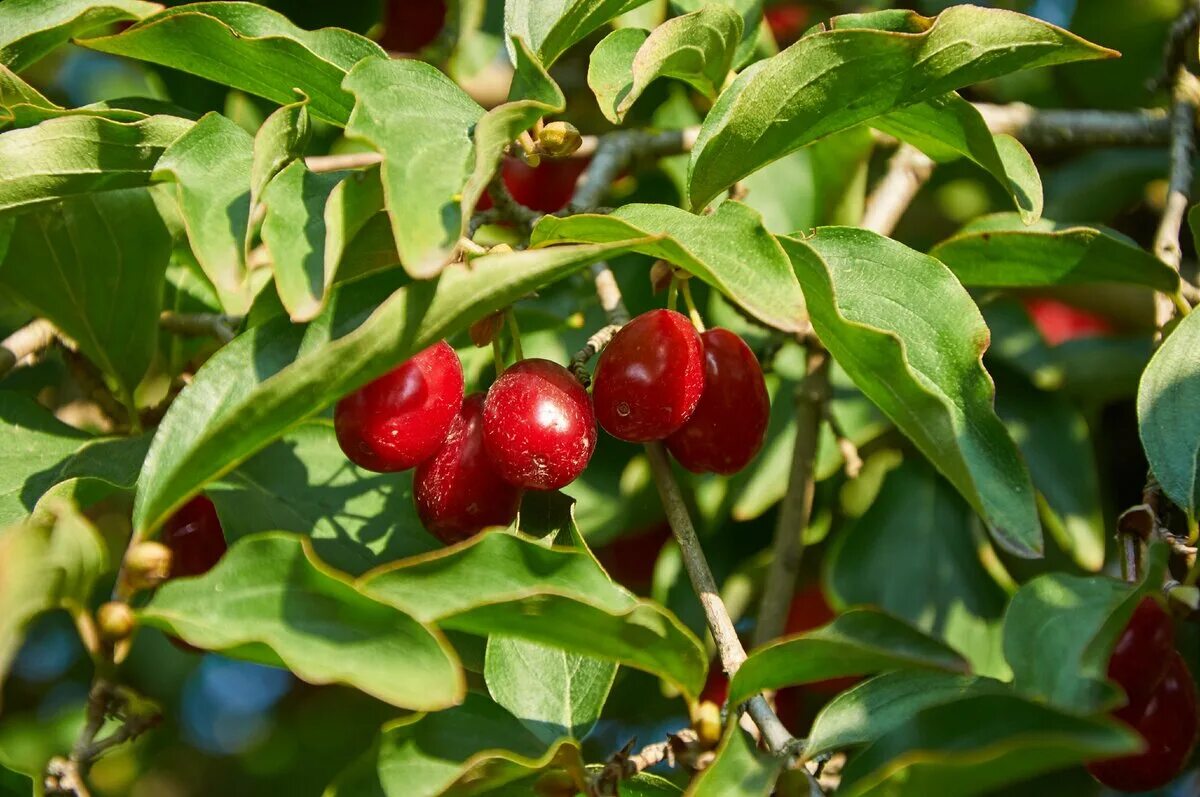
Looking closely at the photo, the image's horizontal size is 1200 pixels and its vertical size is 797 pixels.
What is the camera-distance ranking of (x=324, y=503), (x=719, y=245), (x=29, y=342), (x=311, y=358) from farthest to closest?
(x=29, y=342) → (x=324, y=503) → (x=719, y=245) → (x=311, y=358)

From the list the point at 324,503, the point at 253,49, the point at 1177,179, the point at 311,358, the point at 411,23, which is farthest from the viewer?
the point at 411,23

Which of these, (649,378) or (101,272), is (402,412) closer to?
(649,378)

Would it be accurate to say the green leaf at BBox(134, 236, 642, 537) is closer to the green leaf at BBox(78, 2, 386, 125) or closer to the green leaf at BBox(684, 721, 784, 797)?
the green leaf at BBox(78, 2, 386, 125)

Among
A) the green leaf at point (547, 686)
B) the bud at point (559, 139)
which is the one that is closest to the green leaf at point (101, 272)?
the bud at point (559, 139)

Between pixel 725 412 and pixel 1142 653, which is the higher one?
pixel 725 412

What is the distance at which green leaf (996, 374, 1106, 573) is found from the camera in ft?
5.84

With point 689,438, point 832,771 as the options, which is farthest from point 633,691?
point 689,438

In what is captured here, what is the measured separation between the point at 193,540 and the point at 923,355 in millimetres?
776

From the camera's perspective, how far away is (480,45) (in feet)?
6.81

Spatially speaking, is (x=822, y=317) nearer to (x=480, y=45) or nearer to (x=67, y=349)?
(x=67, y=349)

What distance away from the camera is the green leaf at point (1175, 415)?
1.17 m

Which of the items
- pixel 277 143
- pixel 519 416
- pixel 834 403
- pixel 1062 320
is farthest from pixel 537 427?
pixel 1062 320

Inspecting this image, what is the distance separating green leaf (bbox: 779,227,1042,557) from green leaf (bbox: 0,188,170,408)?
80cm

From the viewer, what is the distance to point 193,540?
4.27ft
